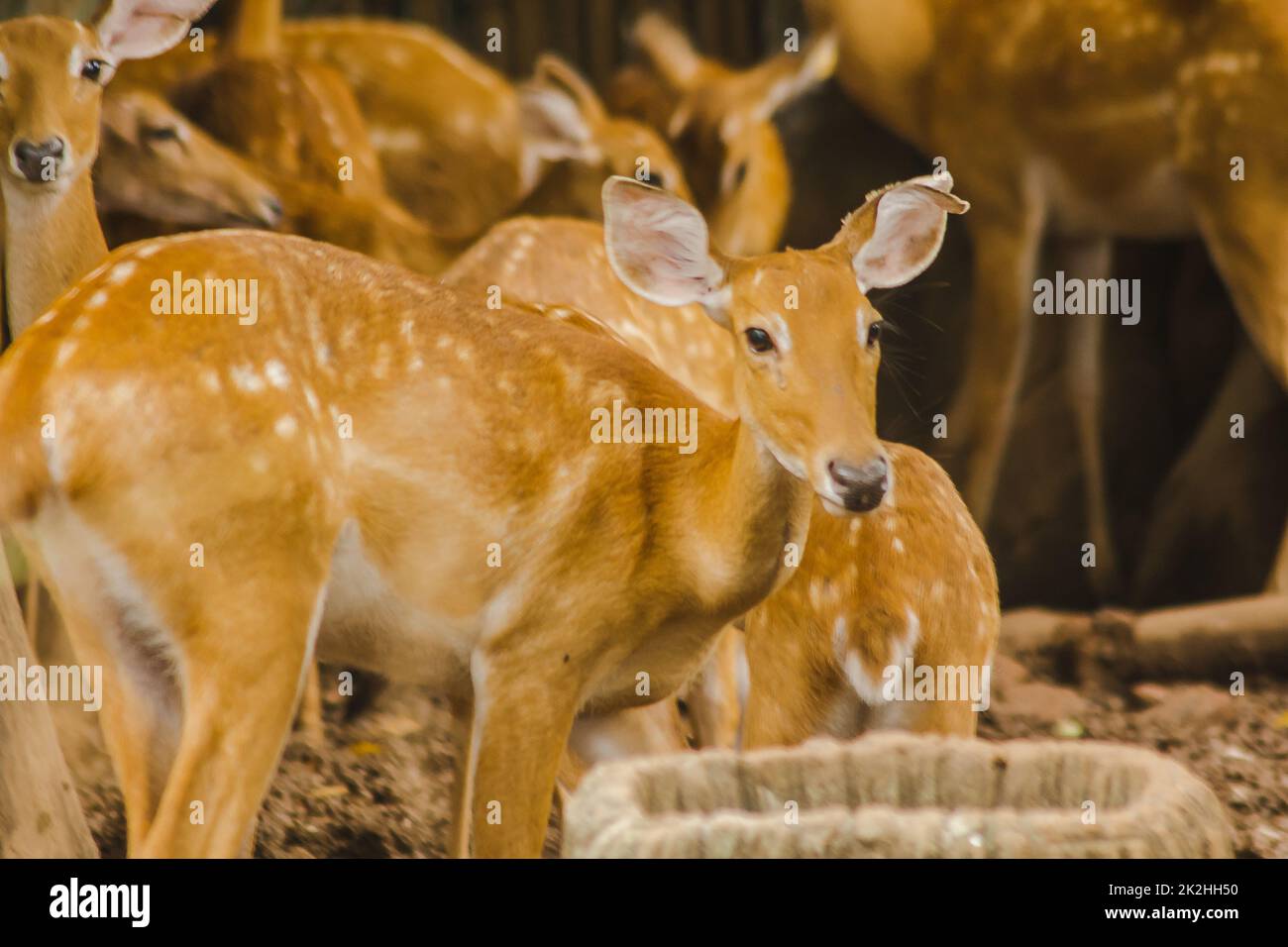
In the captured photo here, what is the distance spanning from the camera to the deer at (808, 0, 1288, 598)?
244 inches

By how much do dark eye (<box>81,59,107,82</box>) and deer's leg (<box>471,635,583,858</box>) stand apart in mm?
1682

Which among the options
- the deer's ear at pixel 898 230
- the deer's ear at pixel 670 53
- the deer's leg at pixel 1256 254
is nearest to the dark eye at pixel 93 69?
the deer's ear at pixel 898 230

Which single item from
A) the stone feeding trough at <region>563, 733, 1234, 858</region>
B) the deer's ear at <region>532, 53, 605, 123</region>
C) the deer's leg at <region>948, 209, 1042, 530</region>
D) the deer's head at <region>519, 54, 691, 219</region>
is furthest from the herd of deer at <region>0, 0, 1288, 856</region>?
the deer's leg at <region>948, 209, 1042, 530</region>

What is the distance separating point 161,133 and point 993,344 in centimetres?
294

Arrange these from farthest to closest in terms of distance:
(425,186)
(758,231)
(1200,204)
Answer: (425,186)
(758,231)
(1200,204)

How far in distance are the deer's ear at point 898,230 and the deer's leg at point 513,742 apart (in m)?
1.05

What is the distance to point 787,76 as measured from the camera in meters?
6.86

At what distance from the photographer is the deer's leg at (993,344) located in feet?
22.5

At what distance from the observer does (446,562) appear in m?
4.05

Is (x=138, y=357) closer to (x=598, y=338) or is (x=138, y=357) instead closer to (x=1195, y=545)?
(x=598, y=338)

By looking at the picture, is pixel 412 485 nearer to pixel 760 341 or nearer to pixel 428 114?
pixel 760 341

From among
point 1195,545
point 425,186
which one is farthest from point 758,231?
point 1195,545

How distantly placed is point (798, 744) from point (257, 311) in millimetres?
1484

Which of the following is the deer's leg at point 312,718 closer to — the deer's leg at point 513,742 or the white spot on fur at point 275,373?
the deer's leg at point 513,742
